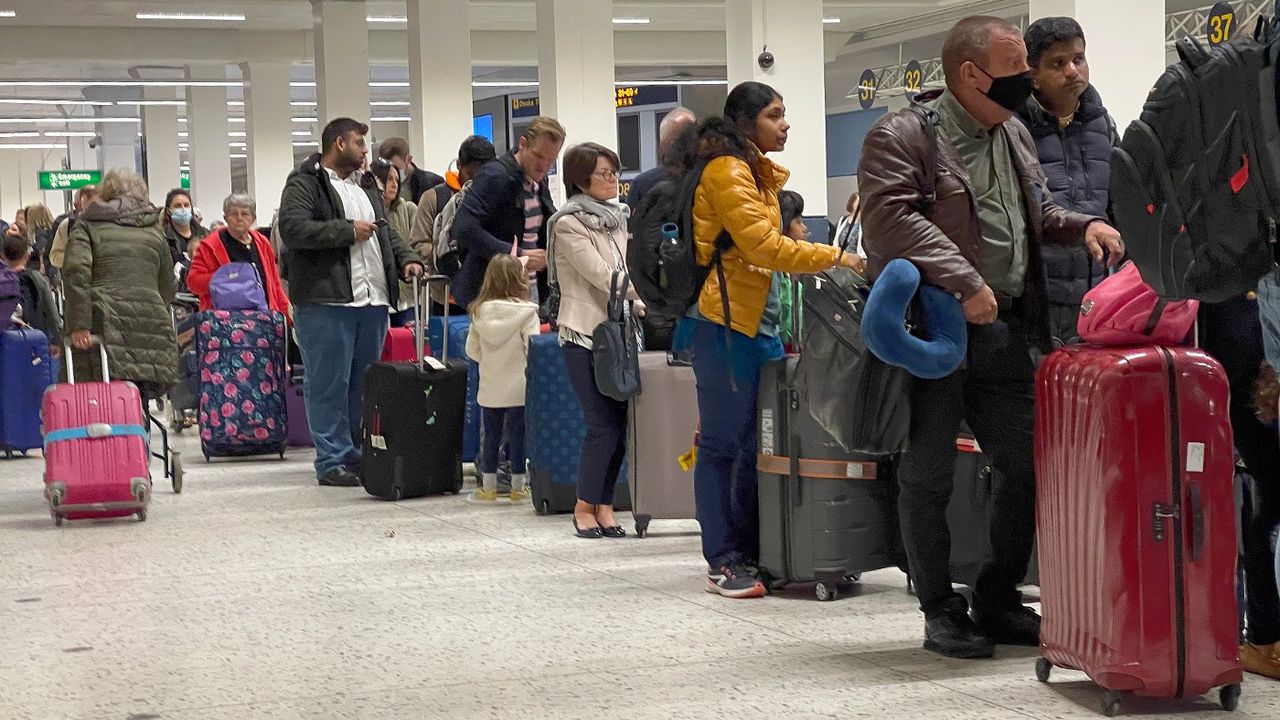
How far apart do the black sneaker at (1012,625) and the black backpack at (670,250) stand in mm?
1178

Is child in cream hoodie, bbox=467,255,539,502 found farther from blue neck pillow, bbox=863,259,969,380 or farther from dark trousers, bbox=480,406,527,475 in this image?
blue neck pillow, bbox=863,259,969,380

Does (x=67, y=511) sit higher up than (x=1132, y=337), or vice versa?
(x=1132, y=337)

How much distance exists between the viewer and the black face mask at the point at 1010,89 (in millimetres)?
3877

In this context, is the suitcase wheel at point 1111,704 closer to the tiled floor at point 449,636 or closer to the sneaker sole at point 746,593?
the tiled floor at point 449,636

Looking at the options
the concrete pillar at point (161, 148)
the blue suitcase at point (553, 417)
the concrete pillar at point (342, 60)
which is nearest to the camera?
the blue suitcase at point (553, 417)

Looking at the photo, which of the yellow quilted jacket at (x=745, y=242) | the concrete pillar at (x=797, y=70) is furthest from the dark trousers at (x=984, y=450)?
the concrete pillar at (x=797, y=70)

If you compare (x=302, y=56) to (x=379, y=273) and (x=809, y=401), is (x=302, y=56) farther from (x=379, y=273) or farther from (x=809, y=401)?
(x=809, y=401)

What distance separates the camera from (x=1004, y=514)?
4.00 metres

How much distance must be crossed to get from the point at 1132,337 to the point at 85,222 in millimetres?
5607

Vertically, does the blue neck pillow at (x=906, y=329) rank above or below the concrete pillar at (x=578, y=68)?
below

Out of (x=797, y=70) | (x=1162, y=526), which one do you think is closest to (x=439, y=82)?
(x=797, y=70)

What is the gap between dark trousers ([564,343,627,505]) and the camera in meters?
6.10

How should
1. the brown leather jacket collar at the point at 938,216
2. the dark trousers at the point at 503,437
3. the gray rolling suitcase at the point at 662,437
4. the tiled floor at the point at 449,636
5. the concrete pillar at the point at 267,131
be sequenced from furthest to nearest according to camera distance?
the concrete pillar at the point at 267,131
the dark trousers at the point at 503,437
the gray rolling suitcase at the point at 662,437
the brown leather jacket collar at the point at 938,216
the tiled floor at the point at 449,636

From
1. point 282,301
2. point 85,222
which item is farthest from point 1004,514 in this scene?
point 282,301
